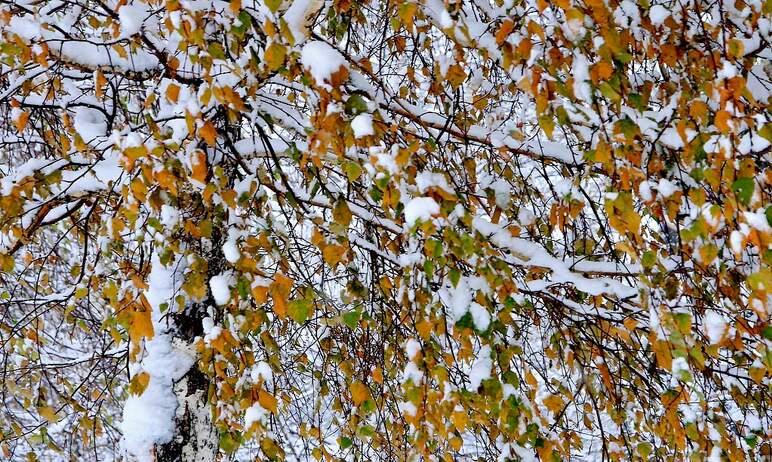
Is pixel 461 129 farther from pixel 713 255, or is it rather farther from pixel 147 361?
pixel 147 361

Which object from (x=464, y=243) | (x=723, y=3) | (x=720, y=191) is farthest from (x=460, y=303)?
(x=723, y=3)

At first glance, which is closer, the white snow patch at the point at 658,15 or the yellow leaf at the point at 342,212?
the white snow patch at the point at 658,15

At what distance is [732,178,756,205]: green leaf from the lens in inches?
45.3

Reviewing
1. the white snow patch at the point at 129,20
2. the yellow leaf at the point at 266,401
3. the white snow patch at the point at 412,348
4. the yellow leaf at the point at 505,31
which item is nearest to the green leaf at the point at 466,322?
the white snow patch at the point at 412,348

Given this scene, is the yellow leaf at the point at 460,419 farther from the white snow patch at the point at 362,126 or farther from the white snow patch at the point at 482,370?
the white snow patch at the point at 362,126

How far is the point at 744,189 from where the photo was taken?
115 centimetres

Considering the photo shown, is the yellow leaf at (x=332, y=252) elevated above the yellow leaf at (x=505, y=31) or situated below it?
below

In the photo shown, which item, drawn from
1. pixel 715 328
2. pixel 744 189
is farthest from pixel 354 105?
pixel 715 328

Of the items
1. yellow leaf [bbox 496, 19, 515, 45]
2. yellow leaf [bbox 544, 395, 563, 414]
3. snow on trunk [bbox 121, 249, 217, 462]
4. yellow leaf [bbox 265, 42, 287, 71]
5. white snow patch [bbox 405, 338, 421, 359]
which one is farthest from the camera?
snow on trunk [bbox 121, 249, 217, 462]

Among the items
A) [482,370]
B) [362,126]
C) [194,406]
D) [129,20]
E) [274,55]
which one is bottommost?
[482,370]

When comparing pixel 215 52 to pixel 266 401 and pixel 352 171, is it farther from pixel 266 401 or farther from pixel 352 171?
pixel 266 401

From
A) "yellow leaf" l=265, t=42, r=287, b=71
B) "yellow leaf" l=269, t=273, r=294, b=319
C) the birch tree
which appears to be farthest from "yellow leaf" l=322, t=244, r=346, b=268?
"yellow leaf" l=265, t=42, r=287, b=71

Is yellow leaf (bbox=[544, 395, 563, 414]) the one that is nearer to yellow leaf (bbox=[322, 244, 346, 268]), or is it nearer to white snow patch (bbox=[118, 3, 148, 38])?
yellow leaf (bbox=[322, 244, 346, 268])

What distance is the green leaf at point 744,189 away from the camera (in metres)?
1.15
